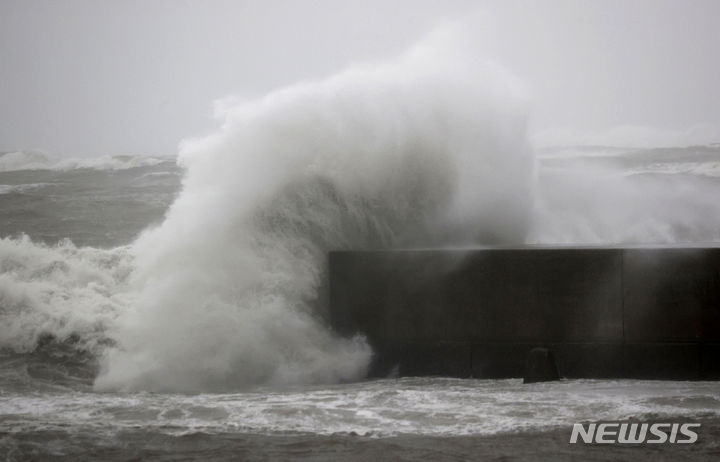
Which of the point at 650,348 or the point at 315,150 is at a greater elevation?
the point at 315,150

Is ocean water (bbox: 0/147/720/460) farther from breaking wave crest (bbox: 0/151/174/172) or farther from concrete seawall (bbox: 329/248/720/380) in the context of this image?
breaking wave crest (bbox: 0/151/174/172)

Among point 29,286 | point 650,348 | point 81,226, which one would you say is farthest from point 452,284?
point 81,226

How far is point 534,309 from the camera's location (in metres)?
7.42

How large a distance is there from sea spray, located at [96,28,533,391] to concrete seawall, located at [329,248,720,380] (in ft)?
1.28

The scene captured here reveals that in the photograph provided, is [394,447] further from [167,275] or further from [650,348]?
A: [167,275]

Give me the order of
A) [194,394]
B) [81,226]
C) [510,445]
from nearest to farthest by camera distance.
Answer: [510,445] < [194,394] < [81,226]

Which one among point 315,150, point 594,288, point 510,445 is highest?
point 315,150

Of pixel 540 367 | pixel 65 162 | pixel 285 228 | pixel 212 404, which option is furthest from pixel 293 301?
pixel 65 162

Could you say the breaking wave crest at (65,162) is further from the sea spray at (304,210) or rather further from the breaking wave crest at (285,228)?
the sea spray at (304,210)

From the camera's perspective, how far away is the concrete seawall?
7137 mm

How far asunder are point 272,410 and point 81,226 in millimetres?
10033

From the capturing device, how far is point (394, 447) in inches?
200

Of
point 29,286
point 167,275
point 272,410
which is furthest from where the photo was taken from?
point 29,286

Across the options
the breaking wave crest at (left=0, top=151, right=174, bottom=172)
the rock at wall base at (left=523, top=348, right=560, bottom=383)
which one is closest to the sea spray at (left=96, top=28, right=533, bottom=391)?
the rock at wall base at (left=523, top=348, right=560, bottom=383)
